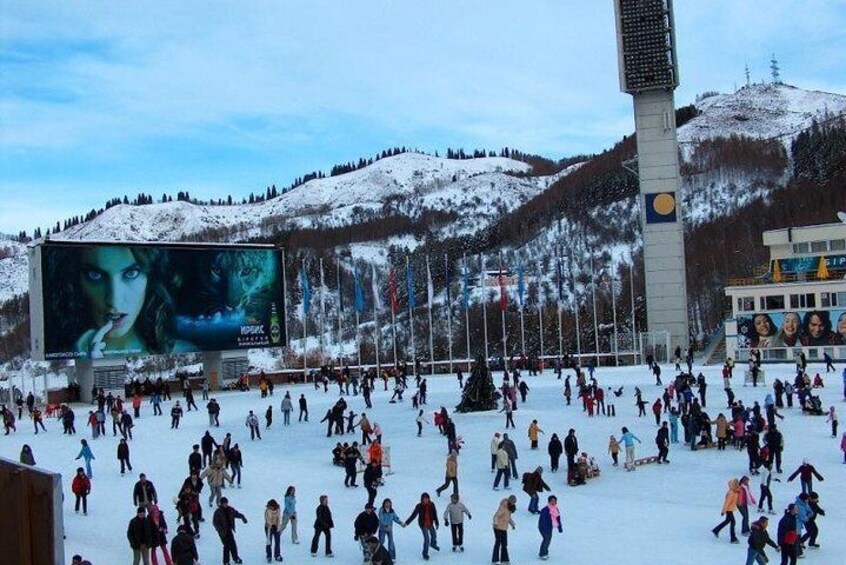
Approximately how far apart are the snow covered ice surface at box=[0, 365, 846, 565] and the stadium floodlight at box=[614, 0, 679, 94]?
2739 centimetres

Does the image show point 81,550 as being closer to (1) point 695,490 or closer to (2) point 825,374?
(1) point 695,490

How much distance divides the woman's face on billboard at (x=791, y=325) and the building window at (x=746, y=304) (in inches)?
71.1

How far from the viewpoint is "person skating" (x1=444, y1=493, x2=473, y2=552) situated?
16.4 metres

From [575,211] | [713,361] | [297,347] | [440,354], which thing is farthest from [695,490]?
[575,211]

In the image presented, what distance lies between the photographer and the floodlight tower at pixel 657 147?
59.8 metres

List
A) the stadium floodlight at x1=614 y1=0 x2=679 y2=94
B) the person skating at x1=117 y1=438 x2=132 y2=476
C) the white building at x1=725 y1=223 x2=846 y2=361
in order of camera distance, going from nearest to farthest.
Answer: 1. the person skating at x1=117 y1=438 x2=132 y2=476
2. the white building at x1=725 y1=223 x2=846 y2=361
3. the stadium floodlight at x1=614 y1=0 x2=679 y2=94

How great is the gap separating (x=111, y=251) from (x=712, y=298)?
74.3 m

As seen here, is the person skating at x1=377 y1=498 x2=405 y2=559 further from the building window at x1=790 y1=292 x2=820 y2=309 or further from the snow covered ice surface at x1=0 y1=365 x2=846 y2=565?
the building window at x1=790 y1=292 x2=820 y2=309

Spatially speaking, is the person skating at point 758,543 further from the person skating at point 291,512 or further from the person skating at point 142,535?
the person skating at point 142,535

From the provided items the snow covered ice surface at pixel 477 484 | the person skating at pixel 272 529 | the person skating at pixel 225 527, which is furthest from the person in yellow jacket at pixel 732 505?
the person skating at pixel 225 527

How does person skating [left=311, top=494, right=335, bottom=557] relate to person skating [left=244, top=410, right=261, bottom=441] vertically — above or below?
below

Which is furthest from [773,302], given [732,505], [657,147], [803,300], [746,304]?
[732,505]

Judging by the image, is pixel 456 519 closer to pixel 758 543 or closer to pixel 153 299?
pixel 758 543

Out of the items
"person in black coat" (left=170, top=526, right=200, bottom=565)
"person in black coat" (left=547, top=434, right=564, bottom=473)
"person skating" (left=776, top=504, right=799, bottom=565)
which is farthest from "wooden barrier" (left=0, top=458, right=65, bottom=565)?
"person in black coat" (left=547, top=434, right=564, bottom=473)
